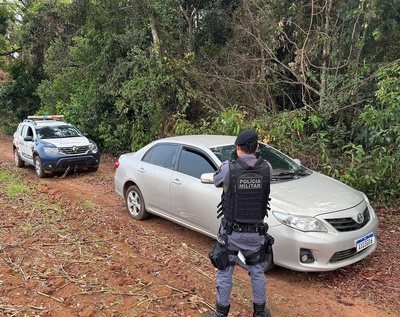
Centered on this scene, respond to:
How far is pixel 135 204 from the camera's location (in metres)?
6.31

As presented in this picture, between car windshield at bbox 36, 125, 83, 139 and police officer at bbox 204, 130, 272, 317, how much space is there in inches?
332

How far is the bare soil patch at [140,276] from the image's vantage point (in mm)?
3461

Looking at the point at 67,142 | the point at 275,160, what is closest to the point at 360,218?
the point at 275,160

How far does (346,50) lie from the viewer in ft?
29.6

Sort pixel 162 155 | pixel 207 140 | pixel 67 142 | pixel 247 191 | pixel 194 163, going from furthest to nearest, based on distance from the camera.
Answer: pixel 67 142, pixel 162 155, pixel 207 140, pixel 194 163, pixel 247 191

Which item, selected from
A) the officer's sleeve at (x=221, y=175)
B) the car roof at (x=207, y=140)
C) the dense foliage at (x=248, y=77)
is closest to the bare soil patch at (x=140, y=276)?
the officer's sleeve at (x=221, y=175)

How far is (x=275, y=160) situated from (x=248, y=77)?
20.0 feet

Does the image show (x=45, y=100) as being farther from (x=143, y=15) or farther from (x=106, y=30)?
(x=143, y=15)

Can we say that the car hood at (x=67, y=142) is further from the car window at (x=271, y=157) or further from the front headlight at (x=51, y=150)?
the car window at (x=271, y=157)

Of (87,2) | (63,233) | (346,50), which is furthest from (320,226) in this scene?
(87,2)

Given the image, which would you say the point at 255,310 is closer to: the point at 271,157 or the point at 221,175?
the point at 221,175

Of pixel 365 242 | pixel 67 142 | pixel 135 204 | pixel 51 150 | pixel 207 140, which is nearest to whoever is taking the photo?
pixel 365 242

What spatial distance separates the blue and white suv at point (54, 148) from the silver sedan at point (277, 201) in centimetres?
375

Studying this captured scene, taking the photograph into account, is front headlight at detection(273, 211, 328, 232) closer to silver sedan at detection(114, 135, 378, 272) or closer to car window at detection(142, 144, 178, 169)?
silver sedan at detection(114, 135, 378, 272)
